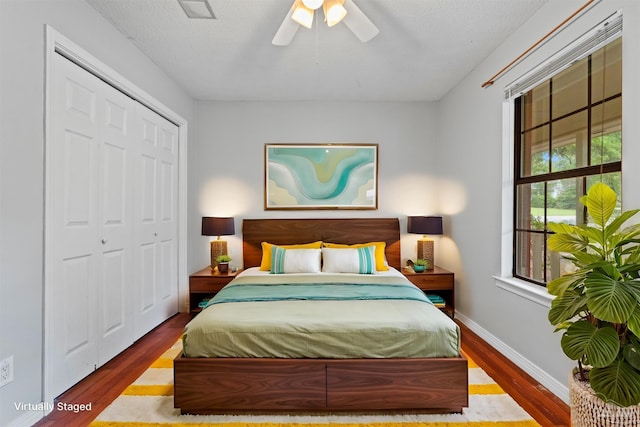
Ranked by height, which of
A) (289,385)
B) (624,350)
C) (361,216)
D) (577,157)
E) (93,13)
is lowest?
(289,385)

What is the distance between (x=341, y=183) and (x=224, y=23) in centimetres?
228

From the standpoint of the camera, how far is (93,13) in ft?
8.02

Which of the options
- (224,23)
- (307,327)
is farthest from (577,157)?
(224,23)

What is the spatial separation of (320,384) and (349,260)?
67.4 inches

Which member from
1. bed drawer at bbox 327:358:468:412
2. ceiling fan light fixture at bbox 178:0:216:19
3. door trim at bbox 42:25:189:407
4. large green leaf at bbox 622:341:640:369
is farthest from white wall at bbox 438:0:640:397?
door trim at bbox 42:25:189:407

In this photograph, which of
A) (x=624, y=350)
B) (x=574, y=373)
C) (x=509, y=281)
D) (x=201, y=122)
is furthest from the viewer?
(x=201, y=122)

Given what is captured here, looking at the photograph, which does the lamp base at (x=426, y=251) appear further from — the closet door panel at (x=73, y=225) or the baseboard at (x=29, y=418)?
the baseboard at (x=29, y=418)

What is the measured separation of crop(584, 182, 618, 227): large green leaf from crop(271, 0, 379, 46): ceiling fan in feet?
5.12

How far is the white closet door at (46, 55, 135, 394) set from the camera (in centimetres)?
220

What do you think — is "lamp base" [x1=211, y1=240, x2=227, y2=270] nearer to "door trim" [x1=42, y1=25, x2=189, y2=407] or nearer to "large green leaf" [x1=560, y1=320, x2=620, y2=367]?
"door trim" [x1=42, y1=25, x2=189, y2=407]

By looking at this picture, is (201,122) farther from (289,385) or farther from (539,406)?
(539,406)

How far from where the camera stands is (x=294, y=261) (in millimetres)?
3656

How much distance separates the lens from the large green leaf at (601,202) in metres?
1.53

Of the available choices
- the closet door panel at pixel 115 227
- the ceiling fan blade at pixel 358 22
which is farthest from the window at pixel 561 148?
the closet door panel at pixel 115 227
